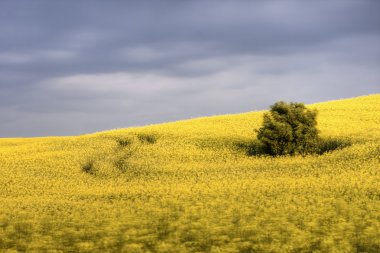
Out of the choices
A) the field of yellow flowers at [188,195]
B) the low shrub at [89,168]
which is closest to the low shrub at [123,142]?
the field of yellow flowers at [188,195]

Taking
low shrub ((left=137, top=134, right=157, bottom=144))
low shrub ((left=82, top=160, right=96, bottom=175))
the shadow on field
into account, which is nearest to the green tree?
the shadow on field

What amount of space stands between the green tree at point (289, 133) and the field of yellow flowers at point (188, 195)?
1799 mm

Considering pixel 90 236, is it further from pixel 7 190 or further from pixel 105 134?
pixel 105 134

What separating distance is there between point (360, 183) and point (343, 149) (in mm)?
14265

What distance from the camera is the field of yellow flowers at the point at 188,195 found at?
811 inches

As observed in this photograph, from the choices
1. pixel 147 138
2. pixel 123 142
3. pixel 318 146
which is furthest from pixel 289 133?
pixel 123 142

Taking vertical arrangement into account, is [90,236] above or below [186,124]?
below

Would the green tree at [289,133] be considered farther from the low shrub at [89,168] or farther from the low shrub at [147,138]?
the low shrub at [89,168]

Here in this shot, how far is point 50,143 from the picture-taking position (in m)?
63.4

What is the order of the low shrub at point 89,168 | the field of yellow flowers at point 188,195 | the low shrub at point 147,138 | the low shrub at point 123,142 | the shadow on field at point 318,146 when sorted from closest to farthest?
the field of yellow flowers at point 188,195 → the low shrub at point 89,168 → the shadow on field at point 318,146 → the low shrub at point 123,142 → the low shrub at point 147,138

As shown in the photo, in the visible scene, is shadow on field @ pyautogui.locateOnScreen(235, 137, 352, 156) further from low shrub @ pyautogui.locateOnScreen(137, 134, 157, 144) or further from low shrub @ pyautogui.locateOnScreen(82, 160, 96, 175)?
low shrub @ pyautogui.locateOnScreen(82, 160, 96, 175)

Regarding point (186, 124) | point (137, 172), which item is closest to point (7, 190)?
point (137, 172)

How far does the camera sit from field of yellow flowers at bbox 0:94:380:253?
20594 mm

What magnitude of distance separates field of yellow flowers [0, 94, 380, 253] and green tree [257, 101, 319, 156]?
1.80 m
